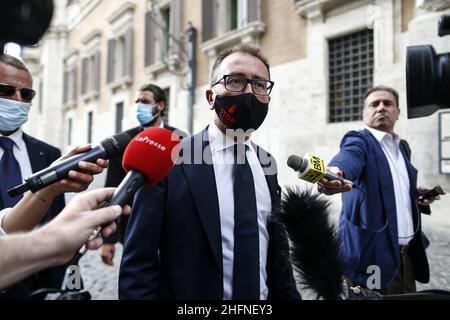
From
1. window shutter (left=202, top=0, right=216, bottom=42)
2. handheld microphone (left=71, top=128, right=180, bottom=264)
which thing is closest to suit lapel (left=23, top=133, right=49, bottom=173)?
handheld microphone (left=71, top=128, right=180, bottom=264)

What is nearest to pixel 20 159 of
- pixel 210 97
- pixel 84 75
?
pixel 210 97

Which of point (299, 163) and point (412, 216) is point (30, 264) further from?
point (412, 216)

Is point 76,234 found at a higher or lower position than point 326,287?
higher

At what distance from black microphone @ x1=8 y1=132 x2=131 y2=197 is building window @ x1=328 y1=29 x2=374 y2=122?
496cm

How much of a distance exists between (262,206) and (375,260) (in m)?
0.86

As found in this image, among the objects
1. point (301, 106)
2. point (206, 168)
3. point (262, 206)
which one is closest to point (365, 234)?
point (262, 206)

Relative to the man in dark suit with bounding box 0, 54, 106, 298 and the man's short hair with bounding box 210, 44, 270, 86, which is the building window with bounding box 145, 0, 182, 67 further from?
the man's short hair with bounding box 210, 44, 270, 86

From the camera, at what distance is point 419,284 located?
1.96m

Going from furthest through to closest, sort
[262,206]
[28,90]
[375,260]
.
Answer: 1. [375,260]
2. [28,90]
3. [262,206]

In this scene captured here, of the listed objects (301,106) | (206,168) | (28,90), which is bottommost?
(206,168)

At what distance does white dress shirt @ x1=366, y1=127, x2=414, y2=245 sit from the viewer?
6.35 feet

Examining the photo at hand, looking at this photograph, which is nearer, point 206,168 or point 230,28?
point 206,168

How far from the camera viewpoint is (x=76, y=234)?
729 millimetres

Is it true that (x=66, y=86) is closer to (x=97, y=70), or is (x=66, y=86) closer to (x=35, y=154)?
(x=97, y=70)
